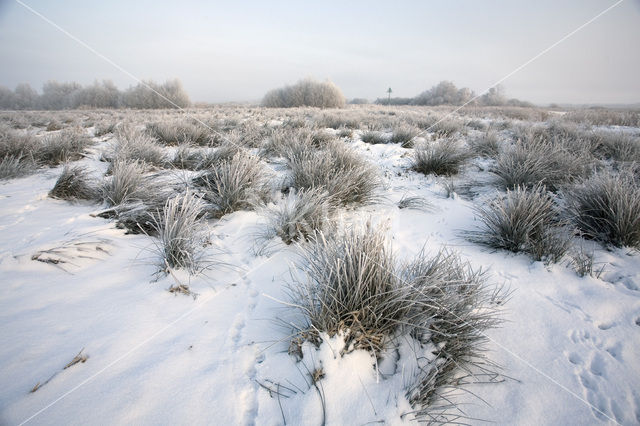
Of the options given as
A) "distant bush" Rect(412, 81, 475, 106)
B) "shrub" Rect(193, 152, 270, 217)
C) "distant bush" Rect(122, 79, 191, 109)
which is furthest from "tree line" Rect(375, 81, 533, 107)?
"shrub" Rect(193, 152, 270, 217)

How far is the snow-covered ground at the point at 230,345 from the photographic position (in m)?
1.00

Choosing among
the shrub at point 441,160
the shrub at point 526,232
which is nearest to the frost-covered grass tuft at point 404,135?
the shrub at point 441,160

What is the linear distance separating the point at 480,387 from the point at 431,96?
35010mm

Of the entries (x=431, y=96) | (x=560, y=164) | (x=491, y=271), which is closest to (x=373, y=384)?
(x=491, y=271)

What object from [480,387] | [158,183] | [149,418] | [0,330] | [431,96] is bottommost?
[480,387]

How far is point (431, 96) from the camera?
101ft

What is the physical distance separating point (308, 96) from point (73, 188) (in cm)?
1906

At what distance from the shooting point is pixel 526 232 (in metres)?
2.10

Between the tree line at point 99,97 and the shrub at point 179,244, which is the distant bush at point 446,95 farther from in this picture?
the shrub at point 179,244

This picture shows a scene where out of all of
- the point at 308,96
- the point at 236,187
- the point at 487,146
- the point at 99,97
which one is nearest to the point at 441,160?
the point at 487,146

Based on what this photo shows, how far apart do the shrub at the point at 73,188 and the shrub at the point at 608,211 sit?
181 inches

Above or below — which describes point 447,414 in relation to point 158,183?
below

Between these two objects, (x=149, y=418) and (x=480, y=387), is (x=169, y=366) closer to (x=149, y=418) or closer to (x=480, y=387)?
(x=149, y=418)

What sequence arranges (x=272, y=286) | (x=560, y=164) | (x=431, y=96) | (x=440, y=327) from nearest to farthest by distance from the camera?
(x=440, y=327), (x=272, y=286), (x=560, y=164), (x=431, y=96)
